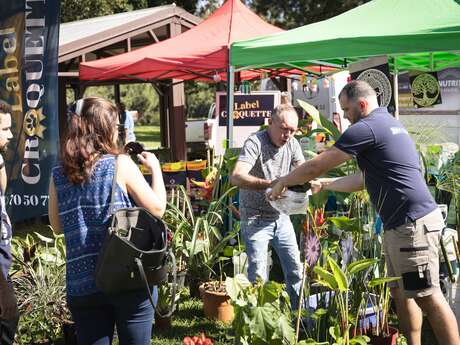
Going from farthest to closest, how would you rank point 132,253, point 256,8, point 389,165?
1. point 256,8
2. point 389,165
3. point 132,253

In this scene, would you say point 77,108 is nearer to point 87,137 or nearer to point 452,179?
point 87,137

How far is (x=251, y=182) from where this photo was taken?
390cm

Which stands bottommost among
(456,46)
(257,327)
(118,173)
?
(257,327)

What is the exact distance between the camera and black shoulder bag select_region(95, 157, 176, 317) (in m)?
2.30

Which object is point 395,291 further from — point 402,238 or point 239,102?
point 239,102

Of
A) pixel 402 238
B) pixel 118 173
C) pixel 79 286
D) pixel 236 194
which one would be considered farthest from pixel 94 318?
pixel 236 194

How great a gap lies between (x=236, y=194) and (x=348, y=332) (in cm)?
280

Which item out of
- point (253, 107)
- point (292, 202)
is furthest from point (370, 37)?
point (253, 107)

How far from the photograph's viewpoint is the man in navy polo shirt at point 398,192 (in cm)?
326

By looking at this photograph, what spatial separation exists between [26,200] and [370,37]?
10.4 ft

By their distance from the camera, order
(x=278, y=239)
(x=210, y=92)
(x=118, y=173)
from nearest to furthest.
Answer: (x=118, y=173), (x=278, y=239), (x=210, y=92)

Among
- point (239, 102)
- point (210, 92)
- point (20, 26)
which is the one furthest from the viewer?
point (210, 92)

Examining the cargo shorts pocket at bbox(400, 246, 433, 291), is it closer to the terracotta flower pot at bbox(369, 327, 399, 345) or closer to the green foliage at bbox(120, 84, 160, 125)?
the terracotta flower pot at bbox(369, 327, 399, 345)

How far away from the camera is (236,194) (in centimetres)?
591
